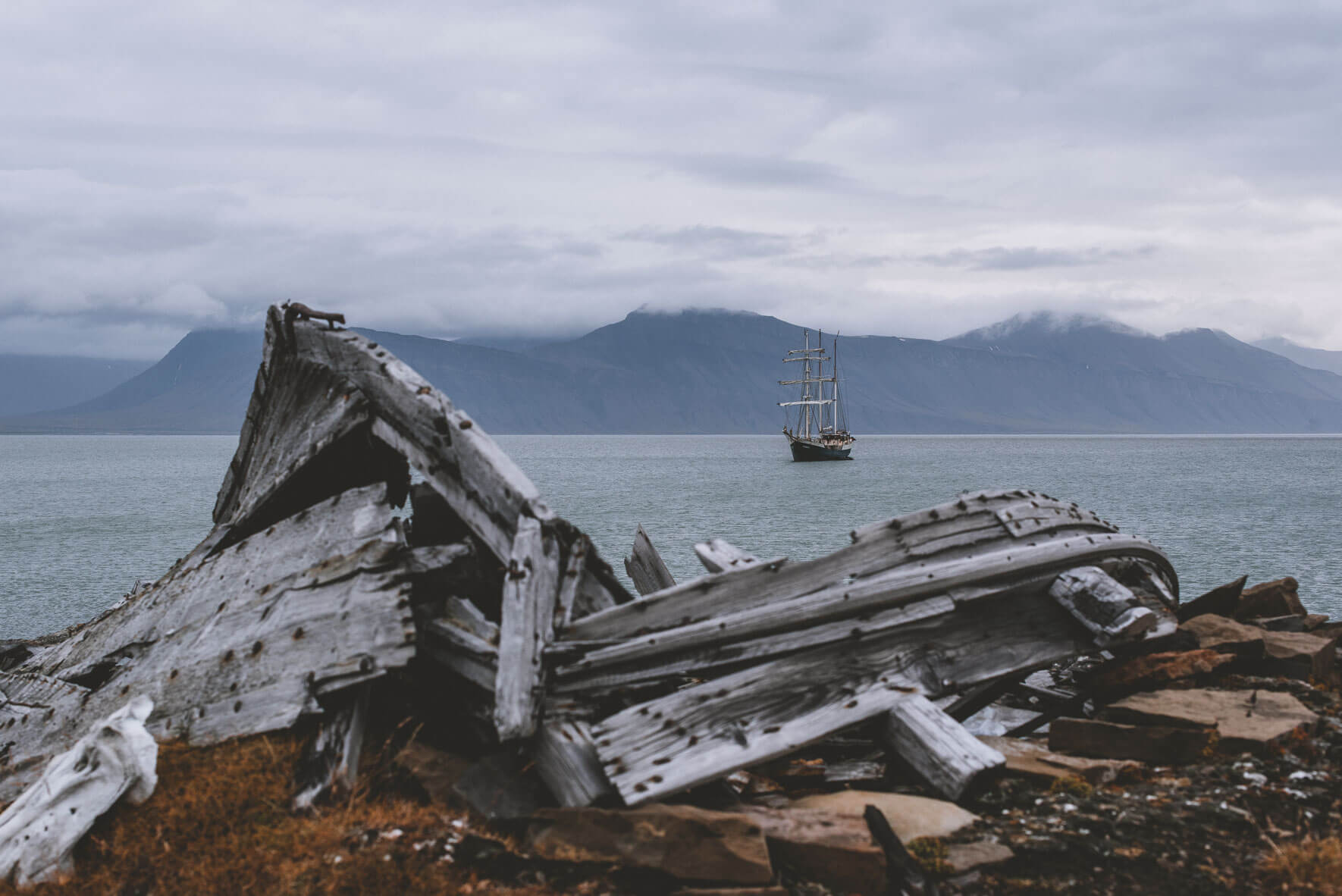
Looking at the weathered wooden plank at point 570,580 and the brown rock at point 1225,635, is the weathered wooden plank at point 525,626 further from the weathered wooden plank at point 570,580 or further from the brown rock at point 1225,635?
the brown rock at point 1225,635

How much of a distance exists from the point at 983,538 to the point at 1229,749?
1798 millimetres

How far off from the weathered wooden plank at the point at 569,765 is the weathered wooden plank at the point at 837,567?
0.56 m

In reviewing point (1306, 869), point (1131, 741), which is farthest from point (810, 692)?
point (1306, 869)

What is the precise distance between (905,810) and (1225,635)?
3719mm

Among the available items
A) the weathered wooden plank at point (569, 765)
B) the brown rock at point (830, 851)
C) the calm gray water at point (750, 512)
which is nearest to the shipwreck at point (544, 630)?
the weathered wooden plank at point (569, 765)

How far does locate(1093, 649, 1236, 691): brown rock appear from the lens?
662 cm

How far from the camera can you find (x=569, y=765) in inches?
191

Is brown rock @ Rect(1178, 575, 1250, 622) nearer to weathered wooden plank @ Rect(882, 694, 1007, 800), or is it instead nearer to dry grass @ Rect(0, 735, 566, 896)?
weathered wooden plank @ Rect(882, 694, 1007, 800)

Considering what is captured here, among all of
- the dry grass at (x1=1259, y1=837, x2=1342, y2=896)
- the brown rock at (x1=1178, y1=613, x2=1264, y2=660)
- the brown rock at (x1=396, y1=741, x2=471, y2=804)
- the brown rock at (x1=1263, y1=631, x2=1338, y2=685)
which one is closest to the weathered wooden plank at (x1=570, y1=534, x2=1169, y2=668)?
the brown rock at (x1=396, y1=741, x2=471, y2=804)

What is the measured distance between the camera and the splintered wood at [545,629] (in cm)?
508

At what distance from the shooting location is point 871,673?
5.71 metres

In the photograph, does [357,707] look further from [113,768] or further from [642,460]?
[642,460]

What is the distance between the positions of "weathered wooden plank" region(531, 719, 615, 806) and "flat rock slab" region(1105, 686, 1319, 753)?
321 cm

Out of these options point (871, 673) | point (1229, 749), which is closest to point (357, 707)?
point (871, 673)
